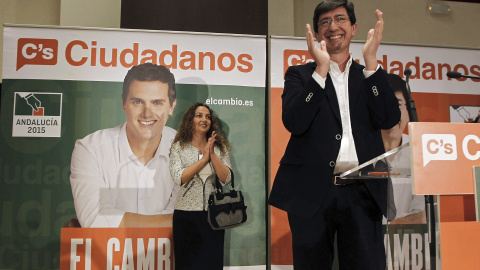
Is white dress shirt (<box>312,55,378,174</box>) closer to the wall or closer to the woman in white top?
the woman in white top

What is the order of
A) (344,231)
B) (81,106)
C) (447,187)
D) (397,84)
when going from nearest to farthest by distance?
(447,187), (344,231), (81,106), (397,84)

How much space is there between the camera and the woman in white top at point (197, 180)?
3180 millimetres

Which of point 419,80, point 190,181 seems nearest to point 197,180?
point 190,181

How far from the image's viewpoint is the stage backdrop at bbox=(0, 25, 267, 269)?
316cm

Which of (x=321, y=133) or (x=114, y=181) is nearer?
(x=321, y=133)

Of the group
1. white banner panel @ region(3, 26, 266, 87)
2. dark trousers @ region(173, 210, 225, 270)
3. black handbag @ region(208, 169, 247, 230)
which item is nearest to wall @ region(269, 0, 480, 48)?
white banner panel @ region(3, 26, 266, 87)

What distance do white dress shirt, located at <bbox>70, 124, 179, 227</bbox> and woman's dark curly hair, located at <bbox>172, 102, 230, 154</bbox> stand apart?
137 mm

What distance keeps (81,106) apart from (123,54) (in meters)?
0.50

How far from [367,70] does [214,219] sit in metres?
1.67

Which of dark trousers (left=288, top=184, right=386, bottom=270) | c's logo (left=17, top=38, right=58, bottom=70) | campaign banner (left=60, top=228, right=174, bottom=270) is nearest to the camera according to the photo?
dark trousers (left=288, top=184, right=386, bottom=270)

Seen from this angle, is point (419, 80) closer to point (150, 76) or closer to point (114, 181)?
point (150, 76)

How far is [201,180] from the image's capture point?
325 cm

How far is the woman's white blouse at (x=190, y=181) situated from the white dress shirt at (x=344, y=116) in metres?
1.43

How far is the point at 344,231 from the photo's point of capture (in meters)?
1.89
